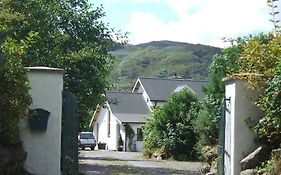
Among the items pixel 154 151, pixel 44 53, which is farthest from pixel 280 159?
pixel 154 151

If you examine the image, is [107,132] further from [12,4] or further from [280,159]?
[280,159]

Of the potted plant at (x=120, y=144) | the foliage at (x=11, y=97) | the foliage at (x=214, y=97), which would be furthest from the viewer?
the potted plant at (x=120, y=144)

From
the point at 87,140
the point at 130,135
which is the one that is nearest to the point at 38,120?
the point at 87,140

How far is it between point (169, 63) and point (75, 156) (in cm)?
16560

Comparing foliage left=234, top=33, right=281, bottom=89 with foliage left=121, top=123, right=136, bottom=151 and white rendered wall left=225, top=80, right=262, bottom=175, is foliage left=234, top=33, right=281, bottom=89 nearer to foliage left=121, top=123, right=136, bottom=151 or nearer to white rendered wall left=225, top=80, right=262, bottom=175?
white rendered wall left=225, top=80, right=262, bottom=175

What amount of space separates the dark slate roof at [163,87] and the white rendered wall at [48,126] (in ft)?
136

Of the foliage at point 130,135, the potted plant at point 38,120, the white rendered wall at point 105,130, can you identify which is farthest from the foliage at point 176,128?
the white rendered wall at point 105,130

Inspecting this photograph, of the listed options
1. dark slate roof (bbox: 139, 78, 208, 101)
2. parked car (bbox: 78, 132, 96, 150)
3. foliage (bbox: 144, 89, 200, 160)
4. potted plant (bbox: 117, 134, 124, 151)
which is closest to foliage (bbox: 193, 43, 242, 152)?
foliage (bbox: 144, 89, 200, 160)

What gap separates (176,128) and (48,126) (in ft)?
62.7

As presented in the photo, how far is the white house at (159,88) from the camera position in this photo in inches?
2122

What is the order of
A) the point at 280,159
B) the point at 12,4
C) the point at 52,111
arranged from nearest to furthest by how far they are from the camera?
1. the point at 280,159
2. the point at 52,111
3. the point at 12,4

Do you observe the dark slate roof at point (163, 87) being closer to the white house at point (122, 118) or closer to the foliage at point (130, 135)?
the white house at point (122, 118)

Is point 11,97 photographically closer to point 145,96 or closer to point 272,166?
point 272,166

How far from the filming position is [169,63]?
178875mm
